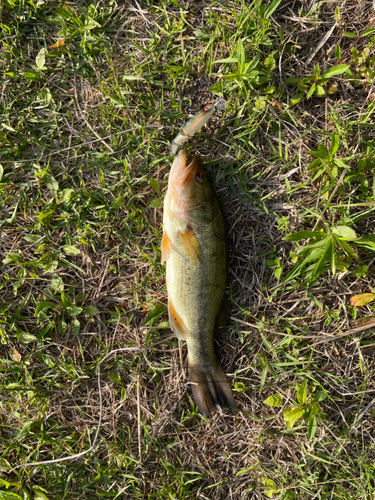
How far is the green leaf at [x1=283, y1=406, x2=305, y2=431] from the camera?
113 inches

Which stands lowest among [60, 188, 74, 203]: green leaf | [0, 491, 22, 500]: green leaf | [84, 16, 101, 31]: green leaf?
[0, 491, 22, 500]: green leaf

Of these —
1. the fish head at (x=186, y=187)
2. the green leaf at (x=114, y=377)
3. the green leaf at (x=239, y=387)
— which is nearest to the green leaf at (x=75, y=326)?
the green leaf at (x=114, y=377)

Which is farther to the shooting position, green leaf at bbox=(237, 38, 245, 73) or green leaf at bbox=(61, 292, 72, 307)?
green leaf at bbox=(61, 292, 72, 307)

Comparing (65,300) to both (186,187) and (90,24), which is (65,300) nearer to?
(186,187)

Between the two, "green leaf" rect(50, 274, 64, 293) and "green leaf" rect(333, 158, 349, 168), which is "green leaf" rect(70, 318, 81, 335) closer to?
"green leaf" rect(50, 274, 64, 293)

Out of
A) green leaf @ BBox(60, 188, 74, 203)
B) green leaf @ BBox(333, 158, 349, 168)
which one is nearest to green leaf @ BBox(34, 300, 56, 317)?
green leaf @ BBox(60, 188, 74, 203)

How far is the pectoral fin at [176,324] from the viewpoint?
2.87 m

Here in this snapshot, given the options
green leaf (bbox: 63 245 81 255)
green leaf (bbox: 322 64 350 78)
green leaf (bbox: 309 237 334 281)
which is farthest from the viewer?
green leaf (bbox: 63 245 81 255)

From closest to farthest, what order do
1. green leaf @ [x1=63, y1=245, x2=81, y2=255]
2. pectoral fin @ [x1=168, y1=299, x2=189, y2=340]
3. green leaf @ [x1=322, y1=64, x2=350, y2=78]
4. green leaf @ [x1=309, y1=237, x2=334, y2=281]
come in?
green leaf @ [x1=309, y1=237, x2=334, y2=281] < green leaf @ [x1=322, y1=64, x2=350, y2=78] < pectoral fin @ [x1=168, y1=299, x2=189, y2=340] < green leaf @ [x1=63, y1=245, x2=81, y2=255]

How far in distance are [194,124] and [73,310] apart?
1.97m

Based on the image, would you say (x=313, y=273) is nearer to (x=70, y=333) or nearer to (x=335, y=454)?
(x=335, y=454)

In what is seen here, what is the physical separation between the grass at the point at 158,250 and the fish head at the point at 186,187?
326 millimetres

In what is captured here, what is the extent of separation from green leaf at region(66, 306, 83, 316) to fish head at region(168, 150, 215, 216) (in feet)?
4.19

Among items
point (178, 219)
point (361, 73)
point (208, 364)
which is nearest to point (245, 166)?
point (178, 219)
